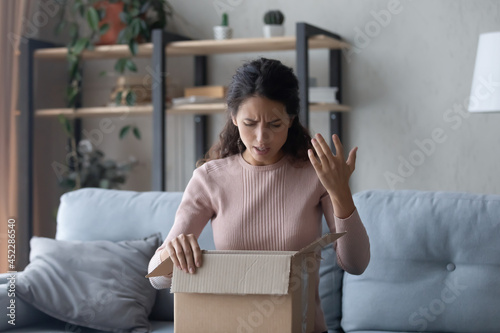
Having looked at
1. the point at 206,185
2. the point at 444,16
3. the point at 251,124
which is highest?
the point at 444,16

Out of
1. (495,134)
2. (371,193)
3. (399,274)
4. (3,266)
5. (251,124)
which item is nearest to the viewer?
(251,124)

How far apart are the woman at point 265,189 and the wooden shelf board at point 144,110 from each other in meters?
1.45

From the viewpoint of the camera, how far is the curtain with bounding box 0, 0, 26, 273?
136 inches

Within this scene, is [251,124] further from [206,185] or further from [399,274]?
[399,274]

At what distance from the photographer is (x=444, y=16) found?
10.5 ft

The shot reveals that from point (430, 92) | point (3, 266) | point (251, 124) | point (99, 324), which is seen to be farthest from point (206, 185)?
point (3, 266)

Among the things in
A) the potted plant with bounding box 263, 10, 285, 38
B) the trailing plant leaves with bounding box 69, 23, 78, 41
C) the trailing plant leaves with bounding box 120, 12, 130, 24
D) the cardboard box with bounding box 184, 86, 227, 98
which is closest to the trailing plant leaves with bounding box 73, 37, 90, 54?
the trailing plant leaves with bounding box 69, 23, 78, 41

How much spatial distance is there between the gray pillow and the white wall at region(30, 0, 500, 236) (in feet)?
4.80

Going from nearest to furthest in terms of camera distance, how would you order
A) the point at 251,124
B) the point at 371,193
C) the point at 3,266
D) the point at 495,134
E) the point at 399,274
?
the point at 251,124, the point at 399,274, the point at 371,193, the point at 495,134, the point at 3,266

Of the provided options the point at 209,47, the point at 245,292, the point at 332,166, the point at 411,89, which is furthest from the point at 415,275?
the point at 209,47

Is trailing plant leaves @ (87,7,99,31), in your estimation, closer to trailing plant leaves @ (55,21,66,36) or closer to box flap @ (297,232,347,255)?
trailing plant leaves @ (55,21,66,36)

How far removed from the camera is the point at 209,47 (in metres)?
3.36

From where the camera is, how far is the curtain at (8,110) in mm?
3465

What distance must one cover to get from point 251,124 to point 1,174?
223 cm
